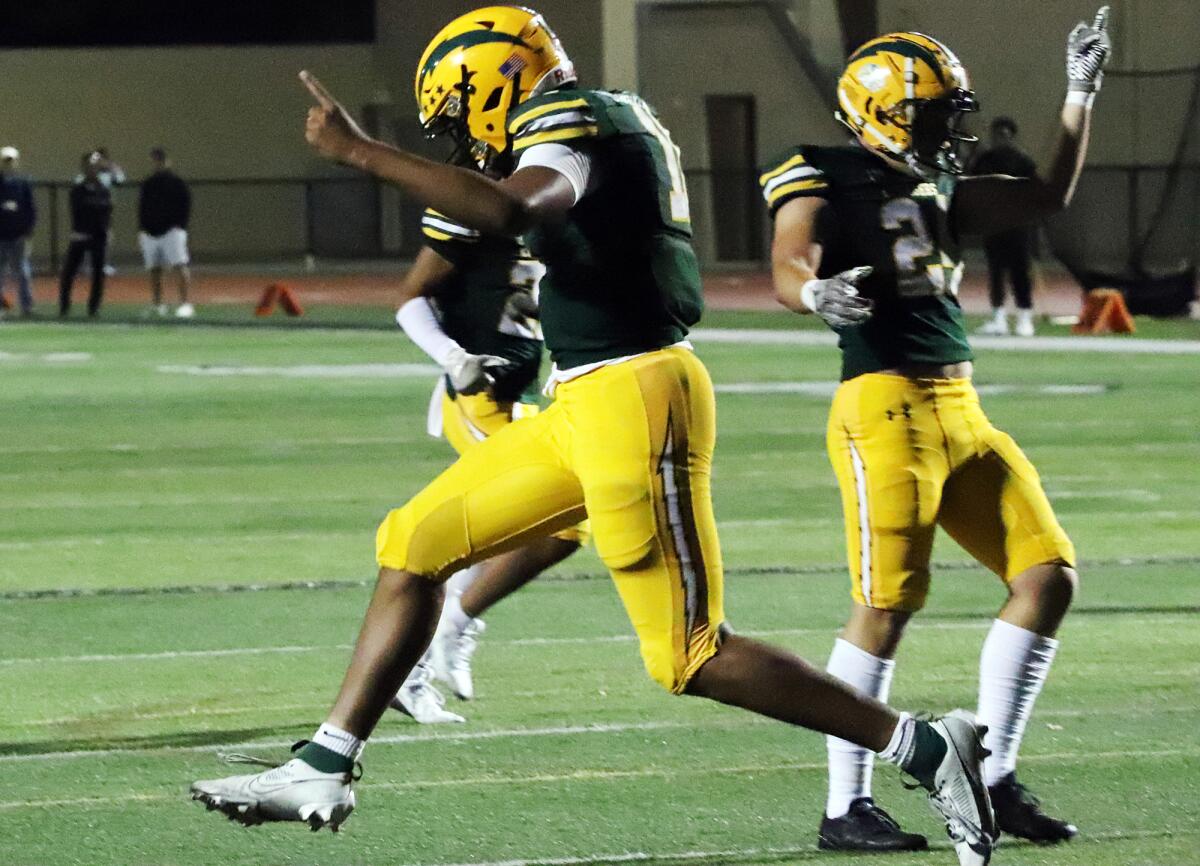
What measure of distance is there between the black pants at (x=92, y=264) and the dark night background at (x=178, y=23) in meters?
15.9

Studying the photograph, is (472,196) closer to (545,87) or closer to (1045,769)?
(545,87)

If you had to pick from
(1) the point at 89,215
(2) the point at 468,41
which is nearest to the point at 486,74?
(2) the point at 468,41

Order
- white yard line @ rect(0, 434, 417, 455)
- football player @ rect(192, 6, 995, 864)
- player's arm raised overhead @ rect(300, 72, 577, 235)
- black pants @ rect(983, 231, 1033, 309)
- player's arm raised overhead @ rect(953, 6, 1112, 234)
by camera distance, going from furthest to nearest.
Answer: black pants @ rect(983, 231, 1033, 309) < white yard line @ rect(0, 434, 417, 455) < player's arm raised overhead @ rect(953, 6, 1112, 234) < football player @ rect(192, 6, 995, 864) < player's arm raised overhead @ rect(300, 72, 577, 235)

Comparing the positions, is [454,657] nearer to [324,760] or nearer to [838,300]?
[324,760]

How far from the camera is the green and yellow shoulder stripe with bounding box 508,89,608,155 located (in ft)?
15.7

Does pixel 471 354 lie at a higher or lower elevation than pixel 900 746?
higher

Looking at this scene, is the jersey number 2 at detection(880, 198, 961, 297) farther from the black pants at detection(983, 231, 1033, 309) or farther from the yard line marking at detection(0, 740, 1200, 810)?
the black pants at detection(983, 231, 1033, 309)

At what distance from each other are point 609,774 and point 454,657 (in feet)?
3.49

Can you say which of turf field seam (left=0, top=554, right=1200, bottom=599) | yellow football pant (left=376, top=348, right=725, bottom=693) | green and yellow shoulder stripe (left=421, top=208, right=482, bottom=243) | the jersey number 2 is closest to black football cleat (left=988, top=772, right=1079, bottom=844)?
yellow football pant (left=376, top=348, right=725, bottom=693)

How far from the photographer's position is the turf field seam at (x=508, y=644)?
26.0 feet

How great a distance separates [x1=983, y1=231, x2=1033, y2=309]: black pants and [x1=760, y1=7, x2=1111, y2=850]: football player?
656 inches

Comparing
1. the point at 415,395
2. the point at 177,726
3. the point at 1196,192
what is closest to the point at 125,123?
the point at 1196,192

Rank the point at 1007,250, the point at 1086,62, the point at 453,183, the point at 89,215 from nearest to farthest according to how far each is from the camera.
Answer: the point at 453,183, the point at 1086,62, the point at 1007,250, the point at 89,215

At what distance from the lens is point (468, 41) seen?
5.14m
